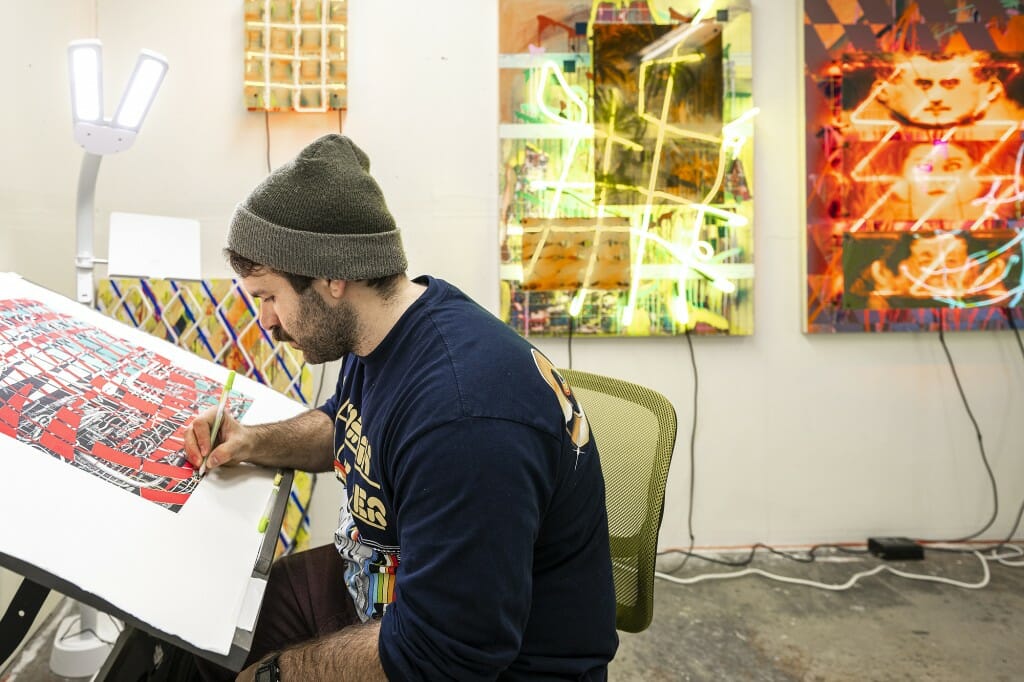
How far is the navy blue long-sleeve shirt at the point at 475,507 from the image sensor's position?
2.55 ft

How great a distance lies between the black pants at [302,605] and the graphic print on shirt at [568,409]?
20.9 inches

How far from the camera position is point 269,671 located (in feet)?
2.86

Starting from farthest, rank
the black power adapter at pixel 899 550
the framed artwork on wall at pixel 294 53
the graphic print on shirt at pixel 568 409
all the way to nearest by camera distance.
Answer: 1. the black power adapter at pixel 899 550
2. the framed artwork on wall at pixel 294 53
3. the graphic print on shirt at pixel 568 409

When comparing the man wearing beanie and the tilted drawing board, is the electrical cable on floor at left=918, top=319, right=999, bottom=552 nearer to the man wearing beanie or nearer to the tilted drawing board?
the man wearing beanie

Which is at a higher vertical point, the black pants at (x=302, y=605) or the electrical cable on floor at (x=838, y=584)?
the black pants at (x=302, y=605)

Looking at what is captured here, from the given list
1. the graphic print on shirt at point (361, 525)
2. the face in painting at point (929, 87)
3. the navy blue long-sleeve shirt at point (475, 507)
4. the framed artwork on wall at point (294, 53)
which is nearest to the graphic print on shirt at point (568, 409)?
the navy blue long-sleeve shirt at point (475, 507)

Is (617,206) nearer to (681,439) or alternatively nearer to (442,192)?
(442,192)

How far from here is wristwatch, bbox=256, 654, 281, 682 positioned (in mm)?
866

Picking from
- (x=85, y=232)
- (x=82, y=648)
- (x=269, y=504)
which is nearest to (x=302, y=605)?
(x=269, y=504)

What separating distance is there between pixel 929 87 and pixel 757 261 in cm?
90

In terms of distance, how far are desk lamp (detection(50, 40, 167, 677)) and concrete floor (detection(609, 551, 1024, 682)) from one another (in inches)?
55.3

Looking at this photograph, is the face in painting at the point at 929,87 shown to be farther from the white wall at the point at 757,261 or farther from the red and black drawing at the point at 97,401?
the red and black drawing at the point at 97,401

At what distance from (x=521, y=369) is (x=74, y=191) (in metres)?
2.15

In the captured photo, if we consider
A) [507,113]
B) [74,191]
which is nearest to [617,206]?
[507,113]
